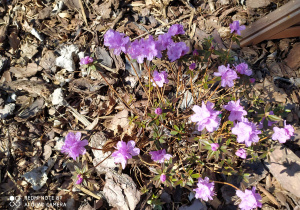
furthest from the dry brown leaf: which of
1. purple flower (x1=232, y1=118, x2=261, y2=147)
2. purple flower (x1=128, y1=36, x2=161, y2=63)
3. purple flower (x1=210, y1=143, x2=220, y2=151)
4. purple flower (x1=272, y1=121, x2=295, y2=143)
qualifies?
purple flower (x1=272, y1=121, x2=295, y2=143)

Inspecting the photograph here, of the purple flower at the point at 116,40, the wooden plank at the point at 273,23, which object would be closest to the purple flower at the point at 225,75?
the purple flower at the point at 116,40

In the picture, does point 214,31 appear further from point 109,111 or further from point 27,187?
point 27,187

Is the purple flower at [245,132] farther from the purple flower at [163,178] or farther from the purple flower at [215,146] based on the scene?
the purple flower at [163,178]

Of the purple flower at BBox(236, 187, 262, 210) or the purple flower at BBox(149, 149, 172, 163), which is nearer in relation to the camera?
the purple flower at BBox(236, 187, 262, 210)

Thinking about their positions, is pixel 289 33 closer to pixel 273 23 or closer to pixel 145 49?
pixel 273 23

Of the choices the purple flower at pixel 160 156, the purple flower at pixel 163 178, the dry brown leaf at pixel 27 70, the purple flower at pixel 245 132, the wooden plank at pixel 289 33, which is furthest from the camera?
the dry brown leaf at pixel 27 70

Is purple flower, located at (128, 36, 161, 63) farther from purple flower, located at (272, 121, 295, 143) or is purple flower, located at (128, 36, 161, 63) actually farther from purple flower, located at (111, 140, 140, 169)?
purple flower, located at (272, 121, 295, 143)
